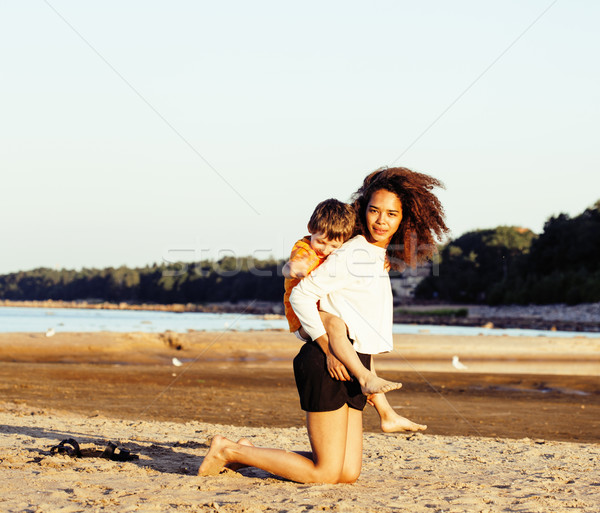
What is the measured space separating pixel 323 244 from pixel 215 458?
159cm

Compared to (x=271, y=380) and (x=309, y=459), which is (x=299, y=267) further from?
(x=271, y=380)

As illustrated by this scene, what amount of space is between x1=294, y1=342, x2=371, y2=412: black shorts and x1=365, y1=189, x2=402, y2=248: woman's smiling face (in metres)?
0.88

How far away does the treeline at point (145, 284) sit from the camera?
329 ft

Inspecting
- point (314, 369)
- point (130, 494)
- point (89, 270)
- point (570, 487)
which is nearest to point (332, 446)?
point (314, 369)

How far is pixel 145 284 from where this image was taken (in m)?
111

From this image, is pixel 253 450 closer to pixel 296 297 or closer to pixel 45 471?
pixel 296 297

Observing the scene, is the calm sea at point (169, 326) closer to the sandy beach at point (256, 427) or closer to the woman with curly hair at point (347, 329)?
the sandy beach at point (256, 427)

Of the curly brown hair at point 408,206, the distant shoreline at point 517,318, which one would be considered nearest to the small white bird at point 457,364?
the curly brown hair at point 408,206

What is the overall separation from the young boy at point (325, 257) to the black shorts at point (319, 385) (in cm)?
8

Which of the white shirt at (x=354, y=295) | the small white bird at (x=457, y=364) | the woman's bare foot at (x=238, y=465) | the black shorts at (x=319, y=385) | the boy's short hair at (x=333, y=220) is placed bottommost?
the small white bird at (x=457, y=364)

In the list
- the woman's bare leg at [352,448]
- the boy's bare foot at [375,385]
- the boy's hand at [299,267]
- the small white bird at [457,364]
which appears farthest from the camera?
the small white bird at [457,364]

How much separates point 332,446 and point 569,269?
58.8 m

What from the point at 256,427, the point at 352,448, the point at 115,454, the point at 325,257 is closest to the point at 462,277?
the point at 256,427

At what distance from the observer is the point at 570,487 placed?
463cm
